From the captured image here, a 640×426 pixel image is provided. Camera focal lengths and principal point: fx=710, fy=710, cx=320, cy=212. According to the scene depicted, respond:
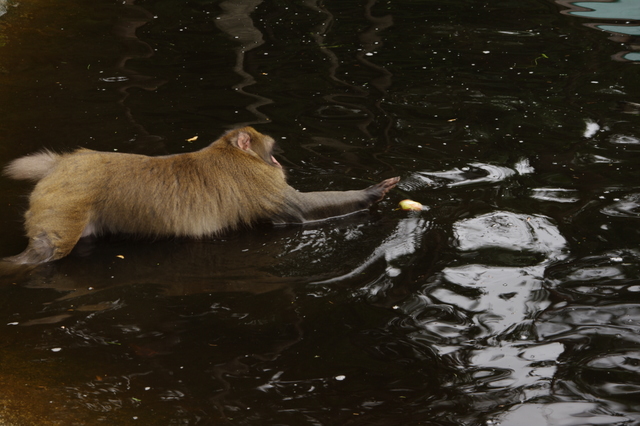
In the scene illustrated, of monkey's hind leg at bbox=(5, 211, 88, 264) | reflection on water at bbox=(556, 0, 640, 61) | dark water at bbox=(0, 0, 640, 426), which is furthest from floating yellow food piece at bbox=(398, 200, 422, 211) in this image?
reflection on water at bbox=(556, 0, 640, 61)

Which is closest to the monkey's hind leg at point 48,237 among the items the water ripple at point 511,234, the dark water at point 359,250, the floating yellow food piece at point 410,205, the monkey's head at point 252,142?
A: the dark water at point 359,250

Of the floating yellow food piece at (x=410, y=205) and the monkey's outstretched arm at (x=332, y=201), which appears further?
the floating yellow food piece at (x=410, y=205)

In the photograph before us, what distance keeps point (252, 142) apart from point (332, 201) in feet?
2.86

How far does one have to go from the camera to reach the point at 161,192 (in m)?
5.66

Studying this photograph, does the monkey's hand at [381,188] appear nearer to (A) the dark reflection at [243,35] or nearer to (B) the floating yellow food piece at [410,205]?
(B) the floating yellow food piece at [410,205]

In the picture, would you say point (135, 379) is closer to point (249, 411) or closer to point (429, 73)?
point (249, 411)

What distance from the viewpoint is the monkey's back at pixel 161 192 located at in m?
5.46

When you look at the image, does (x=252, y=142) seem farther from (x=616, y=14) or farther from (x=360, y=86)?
(x=616, y=14)

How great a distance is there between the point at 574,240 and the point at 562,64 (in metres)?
4.48

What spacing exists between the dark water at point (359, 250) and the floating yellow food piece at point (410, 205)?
4.0 inches

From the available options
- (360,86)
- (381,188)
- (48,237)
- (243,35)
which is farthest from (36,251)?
(243,35)

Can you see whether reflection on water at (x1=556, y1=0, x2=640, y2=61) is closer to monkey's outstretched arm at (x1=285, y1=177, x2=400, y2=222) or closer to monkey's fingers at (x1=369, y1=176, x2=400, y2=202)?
monkey's fingers at (x1=369, y1=176, x2=400, y2=202)

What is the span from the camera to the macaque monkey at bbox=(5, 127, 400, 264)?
5.39 metres

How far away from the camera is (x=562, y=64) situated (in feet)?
30.9
